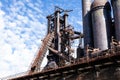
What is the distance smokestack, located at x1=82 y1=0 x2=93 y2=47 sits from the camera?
37938 millimetres

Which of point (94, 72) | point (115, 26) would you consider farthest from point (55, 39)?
point (94, 72)

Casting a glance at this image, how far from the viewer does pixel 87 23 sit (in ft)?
129

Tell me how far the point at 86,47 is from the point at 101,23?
3632 mm

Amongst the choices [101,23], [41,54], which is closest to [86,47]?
[101,23]

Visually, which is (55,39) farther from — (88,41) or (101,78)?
(101,78)

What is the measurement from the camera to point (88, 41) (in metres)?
37.8

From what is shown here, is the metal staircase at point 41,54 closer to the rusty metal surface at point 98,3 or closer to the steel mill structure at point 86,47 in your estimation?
the steel mill structure at point 86,47

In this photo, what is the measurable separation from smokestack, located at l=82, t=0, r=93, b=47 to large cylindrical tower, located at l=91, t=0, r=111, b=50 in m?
1.63

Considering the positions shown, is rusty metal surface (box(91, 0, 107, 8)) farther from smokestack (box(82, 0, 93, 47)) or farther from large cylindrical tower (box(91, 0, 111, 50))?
smokestack (box(82, 0, 93, 47))

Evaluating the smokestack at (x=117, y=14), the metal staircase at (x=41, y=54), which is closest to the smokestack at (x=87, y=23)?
the smokestack at (x=117, y=14)

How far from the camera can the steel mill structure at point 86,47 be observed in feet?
93.2

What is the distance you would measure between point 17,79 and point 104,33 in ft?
42.1

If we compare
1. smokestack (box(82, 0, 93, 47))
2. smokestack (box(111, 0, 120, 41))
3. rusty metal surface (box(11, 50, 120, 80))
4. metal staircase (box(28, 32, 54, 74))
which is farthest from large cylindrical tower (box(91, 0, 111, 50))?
metal staircase (box(28, 32, 54, 74))

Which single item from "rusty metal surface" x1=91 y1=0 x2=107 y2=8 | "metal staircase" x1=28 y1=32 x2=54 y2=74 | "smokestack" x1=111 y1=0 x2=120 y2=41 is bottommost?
"metal staircase" x1=28 y1=32 x2=54 y2=74
